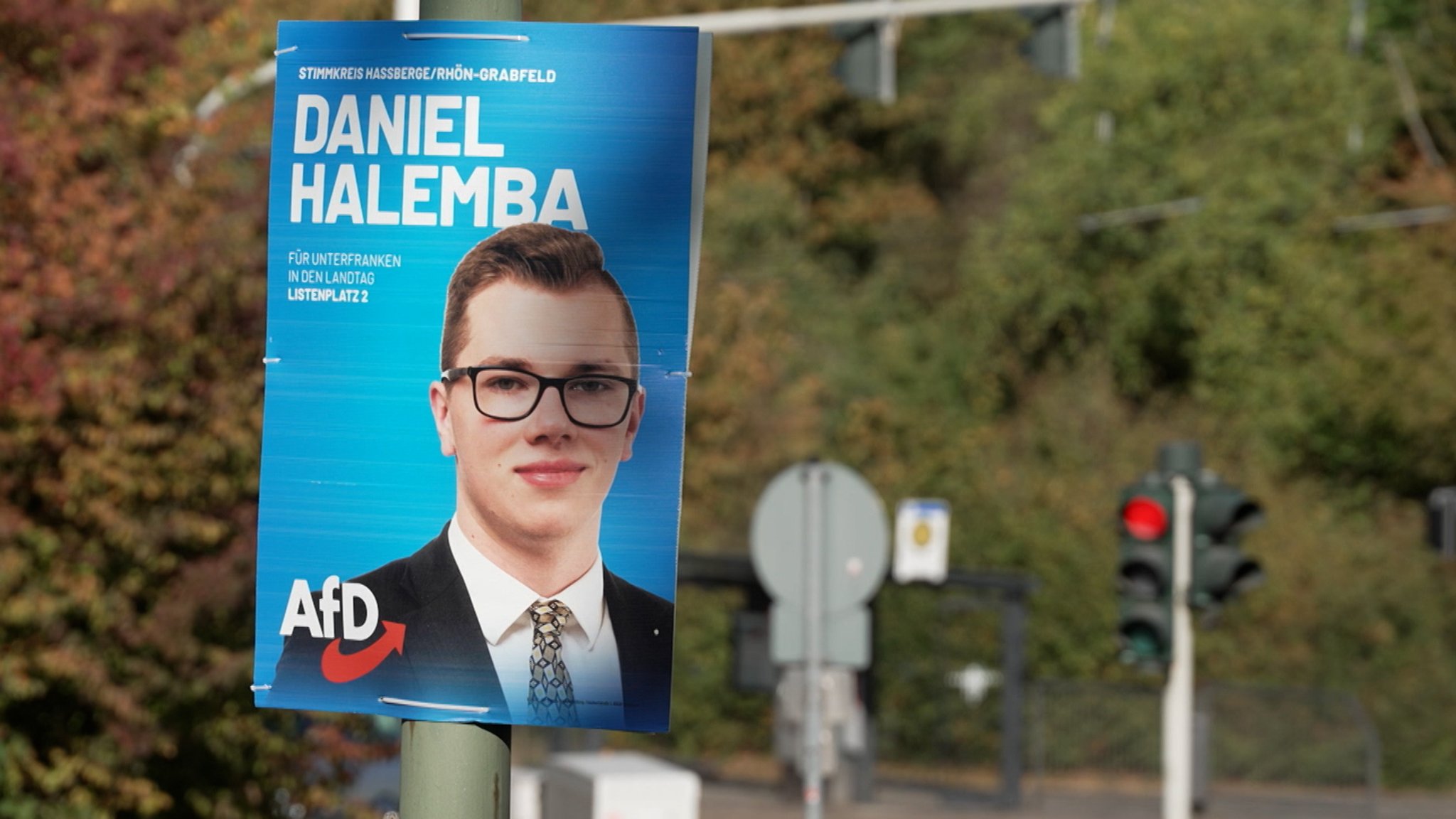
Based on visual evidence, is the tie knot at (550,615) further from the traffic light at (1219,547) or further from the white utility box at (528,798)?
the traffic light at (1219,547)

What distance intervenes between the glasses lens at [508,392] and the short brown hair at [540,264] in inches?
3.9

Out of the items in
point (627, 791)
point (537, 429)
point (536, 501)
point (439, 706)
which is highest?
point (537, 429)

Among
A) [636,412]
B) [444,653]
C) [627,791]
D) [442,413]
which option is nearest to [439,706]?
[444,653]

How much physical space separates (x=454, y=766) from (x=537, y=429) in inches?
23.8

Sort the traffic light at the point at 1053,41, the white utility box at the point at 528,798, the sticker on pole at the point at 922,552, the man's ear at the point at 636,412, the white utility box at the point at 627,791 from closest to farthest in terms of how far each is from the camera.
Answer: the man's ear at the point at 636,412 < the white utility box at the point at 627,791 < the white utility box at the point at 528,798 < the traffic light at the point at 1053,41 < the sticker on pole at the point at 922,552

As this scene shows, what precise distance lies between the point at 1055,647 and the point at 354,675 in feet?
86.1

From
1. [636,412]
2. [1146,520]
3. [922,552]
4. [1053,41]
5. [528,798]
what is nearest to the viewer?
[636,412]

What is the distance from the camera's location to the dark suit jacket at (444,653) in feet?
11.3

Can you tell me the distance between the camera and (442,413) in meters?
3.48

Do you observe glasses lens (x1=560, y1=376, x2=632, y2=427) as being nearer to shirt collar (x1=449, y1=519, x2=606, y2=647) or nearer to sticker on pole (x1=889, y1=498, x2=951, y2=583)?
shirt collar (x1=449, y1=519, x2=606, y2=647)

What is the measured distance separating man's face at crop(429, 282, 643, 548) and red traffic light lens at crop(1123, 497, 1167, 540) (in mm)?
9658

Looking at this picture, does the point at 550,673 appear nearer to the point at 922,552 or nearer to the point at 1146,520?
the point at 1146,520

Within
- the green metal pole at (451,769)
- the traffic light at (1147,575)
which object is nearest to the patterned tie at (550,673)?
the green metal pole at (451,769)

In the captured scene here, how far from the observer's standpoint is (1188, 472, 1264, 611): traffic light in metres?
12.5
